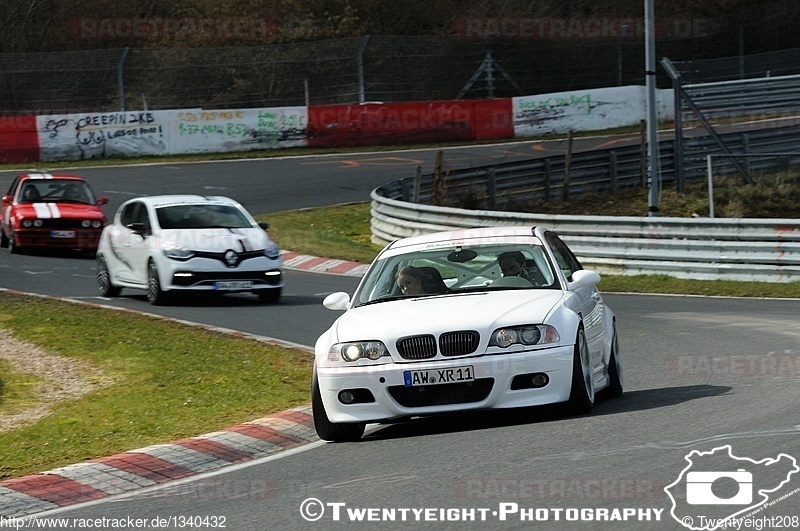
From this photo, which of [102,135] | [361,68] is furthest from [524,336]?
[361,68]

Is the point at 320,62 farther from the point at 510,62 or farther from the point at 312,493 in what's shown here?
the point at 312,493

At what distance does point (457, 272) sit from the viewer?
32.7 feet

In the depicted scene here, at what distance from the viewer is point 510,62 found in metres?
52.5

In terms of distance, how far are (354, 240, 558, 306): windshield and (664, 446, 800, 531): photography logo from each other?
2.85 meters

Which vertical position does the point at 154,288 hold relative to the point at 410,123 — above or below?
below

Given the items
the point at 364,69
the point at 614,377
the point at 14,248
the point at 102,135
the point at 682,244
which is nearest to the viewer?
the point at 614,377

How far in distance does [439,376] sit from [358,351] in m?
0.60

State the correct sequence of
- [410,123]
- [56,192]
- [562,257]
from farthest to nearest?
[410,123]
[56,192]
[562,257]

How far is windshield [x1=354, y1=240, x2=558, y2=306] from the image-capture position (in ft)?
31.6

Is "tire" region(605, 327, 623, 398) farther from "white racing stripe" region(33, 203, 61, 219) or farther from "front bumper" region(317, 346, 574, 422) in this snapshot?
"white racing stripe" region(33, 203, 61, 219)

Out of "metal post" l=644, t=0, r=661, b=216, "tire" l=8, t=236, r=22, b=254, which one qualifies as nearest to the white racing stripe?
"tire" l=8, t=236, r=22, b=254

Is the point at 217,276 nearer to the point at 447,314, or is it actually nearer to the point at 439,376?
the point at 447,314

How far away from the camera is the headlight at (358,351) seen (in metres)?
8.62

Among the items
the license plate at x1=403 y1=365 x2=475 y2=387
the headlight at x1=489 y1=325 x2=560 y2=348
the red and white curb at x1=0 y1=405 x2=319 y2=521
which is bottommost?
the red and white curb at x1=0 y1=405 x2=319 y2=521
